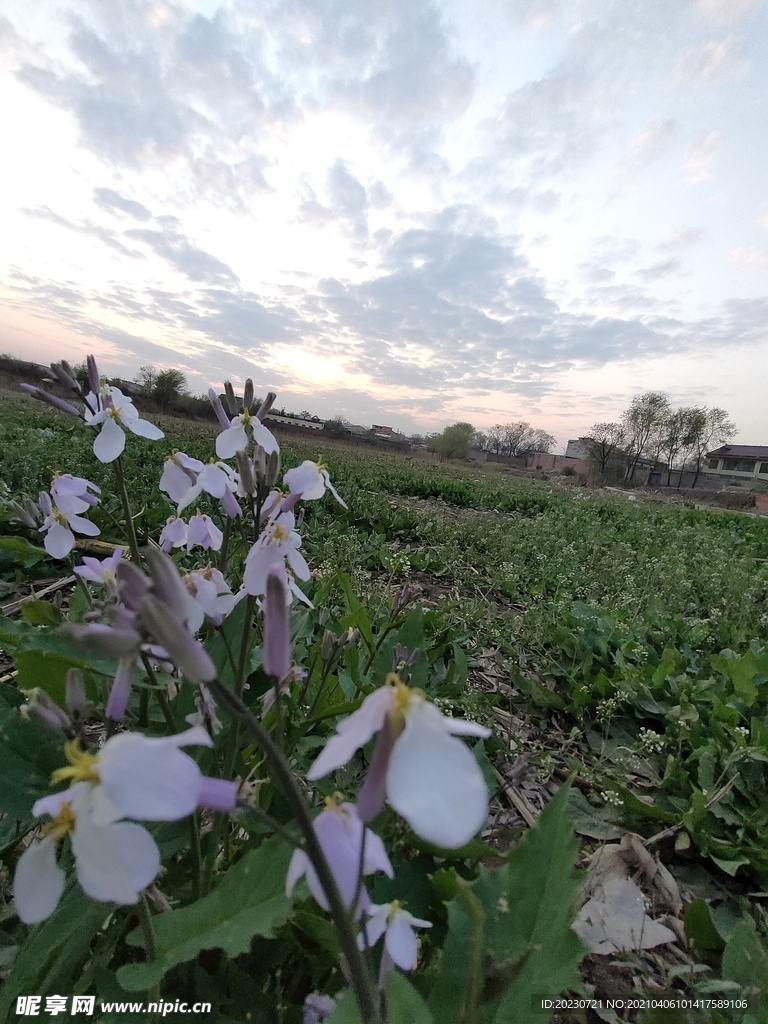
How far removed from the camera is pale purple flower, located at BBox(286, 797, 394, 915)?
67 centimetres

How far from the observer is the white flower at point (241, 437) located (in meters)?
1.27

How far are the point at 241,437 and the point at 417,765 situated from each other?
0.98 meters

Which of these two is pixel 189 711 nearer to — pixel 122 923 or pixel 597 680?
pixel 122 923

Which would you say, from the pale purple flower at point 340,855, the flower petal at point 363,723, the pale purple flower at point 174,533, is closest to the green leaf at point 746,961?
the pale purple flower at point 340,855

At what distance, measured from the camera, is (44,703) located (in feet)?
2.72

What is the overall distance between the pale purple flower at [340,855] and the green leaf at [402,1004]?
0.57ft

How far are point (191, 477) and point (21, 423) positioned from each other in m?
8.87

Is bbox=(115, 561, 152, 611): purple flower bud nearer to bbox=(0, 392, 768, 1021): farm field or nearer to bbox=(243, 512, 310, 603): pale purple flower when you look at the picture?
bbox=(243, 512, 310, 603): pale purple flower

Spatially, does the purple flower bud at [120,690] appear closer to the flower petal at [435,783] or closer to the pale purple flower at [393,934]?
the flower petal at [435,783]

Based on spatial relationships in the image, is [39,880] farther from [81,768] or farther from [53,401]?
[53,401]

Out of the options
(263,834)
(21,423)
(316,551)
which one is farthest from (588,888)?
(21,423)

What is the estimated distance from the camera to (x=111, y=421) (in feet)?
4.40

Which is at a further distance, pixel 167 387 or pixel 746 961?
pixel 167 387

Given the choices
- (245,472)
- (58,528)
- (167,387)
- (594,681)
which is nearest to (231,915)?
(245,472)
